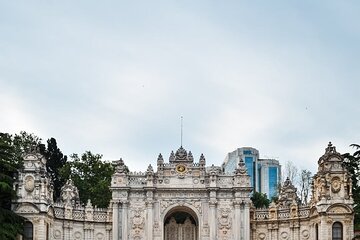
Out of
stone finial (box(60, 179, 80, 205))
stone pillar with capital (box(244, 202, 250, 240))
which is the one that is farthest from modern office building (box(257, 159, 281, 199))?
stone pillar with capital (box(244, 202, 250, 240))

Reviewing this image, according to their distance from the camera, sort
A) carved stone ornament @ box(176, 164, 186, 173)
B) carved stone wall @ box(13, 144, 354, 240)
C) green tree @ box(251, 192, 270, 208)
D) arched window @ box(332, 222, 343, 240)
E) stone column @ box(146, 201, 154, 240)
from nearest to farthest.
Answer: arched window @ box(332, 222, 343, 240)
stone column @ box(146, 201, 154, 240)
carved stone wall @ box(13, 144, 354, 240)
carved stone ornament @ box(176, 164, 186, 173)
green tree @ box(251, 192, 270, 208)

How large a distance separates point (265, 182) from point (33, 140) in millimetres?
49846

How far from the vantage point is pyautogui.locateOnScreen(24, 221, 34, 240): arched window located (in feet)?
143

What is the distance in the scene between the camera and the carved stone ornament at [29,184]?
145 ft

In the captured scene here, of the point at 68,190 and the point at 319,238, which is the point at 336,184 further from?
the point at 68,190

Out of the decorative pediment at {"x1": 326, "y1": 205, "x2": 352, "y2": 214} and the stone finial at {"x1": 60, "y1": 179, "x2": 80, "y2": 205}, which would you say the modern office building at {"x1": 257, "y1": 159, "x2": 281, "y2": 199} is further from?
the decorative pediment at {"x1": 326, "y1": 205, "x2": 352, "y2": 214}

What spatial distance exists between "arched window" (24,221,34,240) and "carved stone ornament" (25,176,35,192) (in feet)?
6.65

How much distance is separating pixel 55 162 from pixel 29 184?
18788mm

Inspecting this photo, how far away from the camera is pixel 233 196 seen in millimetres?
46281

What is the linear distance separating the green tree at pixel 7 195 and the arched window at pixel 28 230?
795 mm

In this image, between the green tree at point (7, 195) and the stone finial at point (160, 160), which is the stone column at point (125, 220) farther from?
the green tree at point (7, 195)

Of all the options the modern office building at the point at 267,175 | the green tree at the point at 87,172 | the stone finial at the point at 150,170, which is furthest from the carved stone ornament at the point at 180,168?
the modern office building at the point at 267,175

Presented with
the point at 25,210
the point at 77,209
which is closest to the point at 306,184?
the point at 77,209

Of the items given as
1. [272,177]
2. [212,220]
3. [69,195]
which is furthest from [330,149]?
[272,177]
